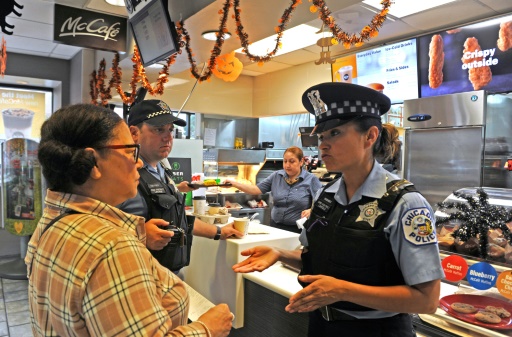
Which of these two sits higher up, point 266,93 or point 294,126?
point 266,93

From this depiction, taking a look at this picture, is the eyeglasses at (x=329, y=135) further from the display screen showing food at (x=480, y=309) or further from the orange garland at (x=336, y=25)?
the orange garland at (x=336, y=25)

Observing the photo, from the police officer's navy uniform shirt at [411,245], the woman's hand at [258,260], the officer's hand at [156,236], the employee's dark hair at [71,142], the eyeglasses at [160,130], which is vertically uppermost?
the eyeglasses at [160,130]

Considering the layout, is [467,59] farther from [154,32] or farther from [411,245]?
[411,245]

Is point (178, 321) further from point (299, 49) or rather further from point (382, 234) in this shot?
point (299, 49)

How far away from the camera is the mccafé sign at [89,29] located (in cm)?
379

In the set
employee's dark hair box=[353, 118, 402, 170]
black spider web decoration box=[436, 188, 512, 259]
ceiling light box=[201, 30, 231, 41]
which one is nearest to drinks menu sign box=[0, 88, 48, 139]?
ceiling light box=[201, 30, 231, 41]

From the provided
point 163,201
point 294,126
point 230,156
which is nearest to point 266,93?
point 294,126

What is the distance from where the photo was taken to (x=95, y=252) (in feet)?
3.02

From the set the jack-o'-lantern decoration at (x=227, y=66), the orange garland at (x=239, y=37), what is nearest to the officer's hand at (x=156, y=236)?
the orange garland at (x=239, y=37)

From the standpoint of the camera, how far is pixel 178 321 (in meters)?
1.09

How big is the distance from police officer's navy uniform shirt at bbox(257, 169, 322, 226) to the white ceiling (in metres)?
1.74

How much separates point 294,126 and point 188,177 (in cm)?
415

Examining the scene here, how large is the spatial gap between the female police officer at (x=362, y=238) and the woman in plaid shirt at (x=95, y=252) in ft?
1.38

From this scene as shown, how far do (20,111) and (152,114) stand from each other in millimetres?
5859
